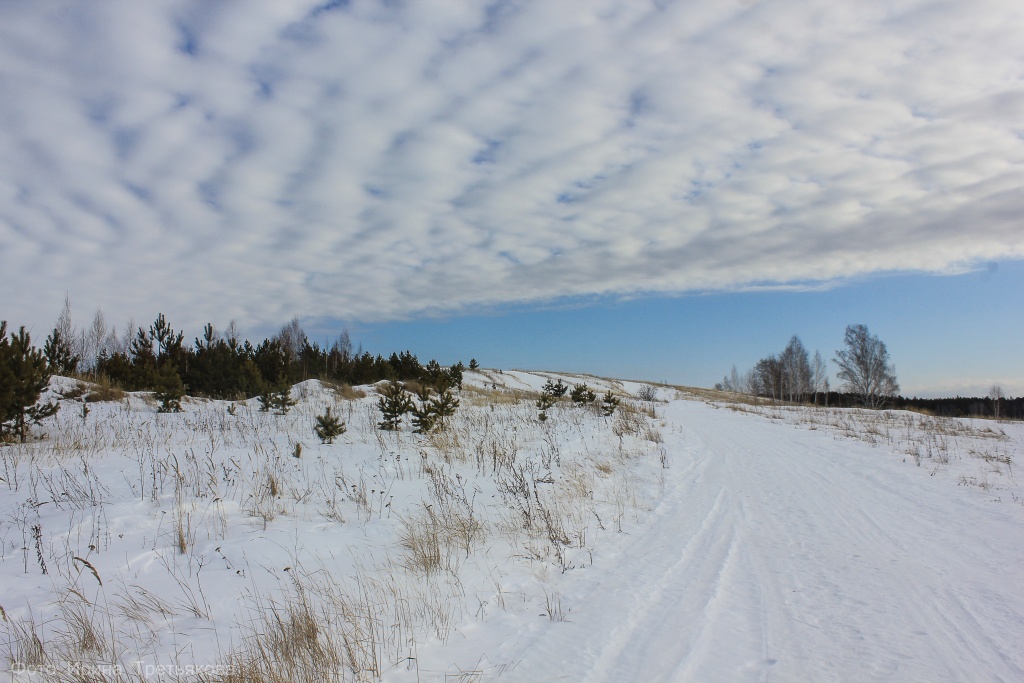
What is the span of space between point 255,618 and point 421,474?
4.35 m

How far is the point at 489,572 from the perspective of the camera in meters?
4.49

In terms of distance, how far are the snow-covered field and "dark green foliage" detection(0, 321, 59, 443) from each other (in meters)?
1.32

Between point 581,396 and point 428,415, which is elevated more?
point 581,396

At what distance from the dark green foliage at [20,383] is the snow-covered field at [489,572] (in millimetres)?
1323

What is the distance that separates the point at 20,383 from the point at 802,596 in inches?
529

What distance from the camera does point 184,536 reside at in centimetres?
477

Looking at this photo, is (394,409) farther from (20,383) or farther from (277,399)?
(20,383)

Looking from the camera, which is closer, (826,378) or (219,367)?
(219,367)

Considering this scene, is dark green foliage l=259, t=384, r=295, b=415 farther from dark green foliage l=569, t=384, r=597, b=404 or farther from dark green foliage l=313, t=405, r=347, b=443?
dark green foliage l=569, t=384, r=597, b=404

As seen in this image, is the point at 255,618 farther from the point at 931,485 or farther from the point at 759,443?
the point at 759,443

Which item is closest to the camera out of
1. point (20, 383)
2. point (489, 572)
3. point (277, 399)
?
point (489, 572)

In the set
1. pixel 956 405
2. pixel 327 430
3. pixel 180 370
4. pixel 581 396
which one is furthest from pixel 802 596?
pixel 956 405

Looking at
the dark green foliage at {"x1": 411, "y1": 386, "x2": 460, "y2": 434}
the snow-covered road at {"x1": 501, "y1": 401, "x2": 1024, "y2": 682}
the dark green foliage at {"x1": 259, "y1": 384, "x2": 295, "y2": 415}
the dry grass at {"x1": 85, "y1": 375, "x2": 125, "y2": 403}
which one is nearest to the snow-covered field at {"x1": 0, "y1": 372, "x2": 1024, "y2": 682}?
the snow-covered road at {"x1": 501, "y1": 401, "x2": 1024, "y2": 682}

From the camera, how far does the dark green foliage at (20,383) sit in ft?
31.4
